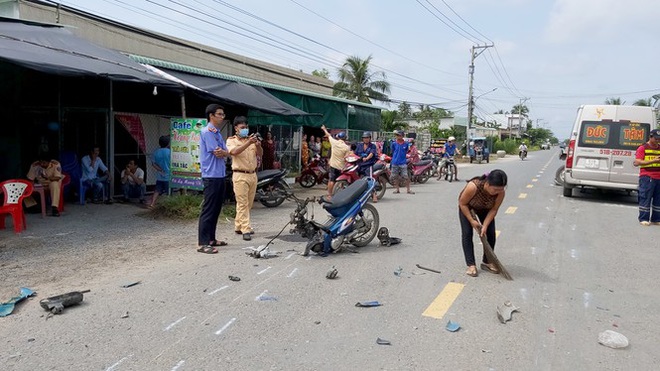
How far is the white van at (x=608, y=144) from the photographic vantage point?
462 inches

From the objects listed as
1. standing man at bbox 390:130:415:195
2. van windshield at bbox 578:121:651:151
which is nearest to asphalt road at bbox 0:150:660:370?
van windshield at bbox 578:121:651:151

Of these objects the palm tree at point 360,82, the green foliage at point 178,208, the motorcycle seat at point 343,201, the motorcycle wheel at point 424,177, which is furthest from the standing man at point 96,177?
the palm tree at point 360,82

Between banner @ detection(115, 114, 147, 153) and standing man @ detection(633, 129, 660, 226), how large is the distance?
34.9 ft

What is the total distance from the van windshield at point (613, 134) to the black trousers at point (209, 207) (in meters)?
9.51

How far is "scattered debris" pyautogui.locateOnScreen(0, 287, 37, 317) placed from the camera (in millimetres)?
4289

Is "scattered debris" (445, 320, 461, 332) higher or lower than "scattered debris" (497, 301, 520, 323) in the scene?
lower

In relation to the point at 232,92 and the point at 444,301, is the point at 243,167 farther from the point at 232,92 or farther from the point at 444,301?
the point at 232,92

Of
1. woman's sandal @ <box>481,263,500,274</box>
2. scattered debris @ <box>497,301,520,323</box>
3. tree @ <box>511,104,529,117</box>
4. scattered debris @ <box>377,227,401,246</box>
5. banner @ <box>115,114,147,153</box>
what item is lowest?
scattered debris @ <box>497,301,520,323</box>

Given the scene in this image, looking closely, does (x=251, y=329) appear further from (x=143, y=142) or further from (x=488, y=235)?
(x=143, y=142)

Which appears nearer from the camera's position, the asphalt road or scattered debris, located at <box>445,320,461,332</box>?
the asphalt road

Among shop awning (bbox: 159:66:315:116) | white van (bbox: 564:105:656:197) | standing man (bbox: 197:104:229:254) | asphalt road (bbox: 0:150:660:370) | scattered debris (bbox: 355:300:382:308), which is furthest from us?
white van (bbox: 564:105:656:197)

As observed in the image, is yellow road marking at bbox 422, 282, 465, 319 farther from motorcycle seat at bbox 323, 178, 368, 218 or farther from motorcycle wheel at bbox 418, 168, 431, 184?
motorcycle wheel at bbox 418, 168, 431, 184

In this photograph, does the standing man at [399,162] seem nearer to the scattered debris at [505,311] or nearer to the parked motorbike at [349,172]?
the parked motorbike at [349,172]

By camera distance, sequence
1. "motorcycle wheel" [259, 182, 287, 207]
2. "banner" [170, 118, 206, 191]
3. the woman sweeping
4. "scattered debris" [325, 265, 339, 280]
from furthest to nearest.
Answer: "motorcycle wheel" [259, 182, 287, 207] → "banner" [170, 118, 206, 191] → "scattered debris" [325, 265, 339, 280] → the woman sweeping
